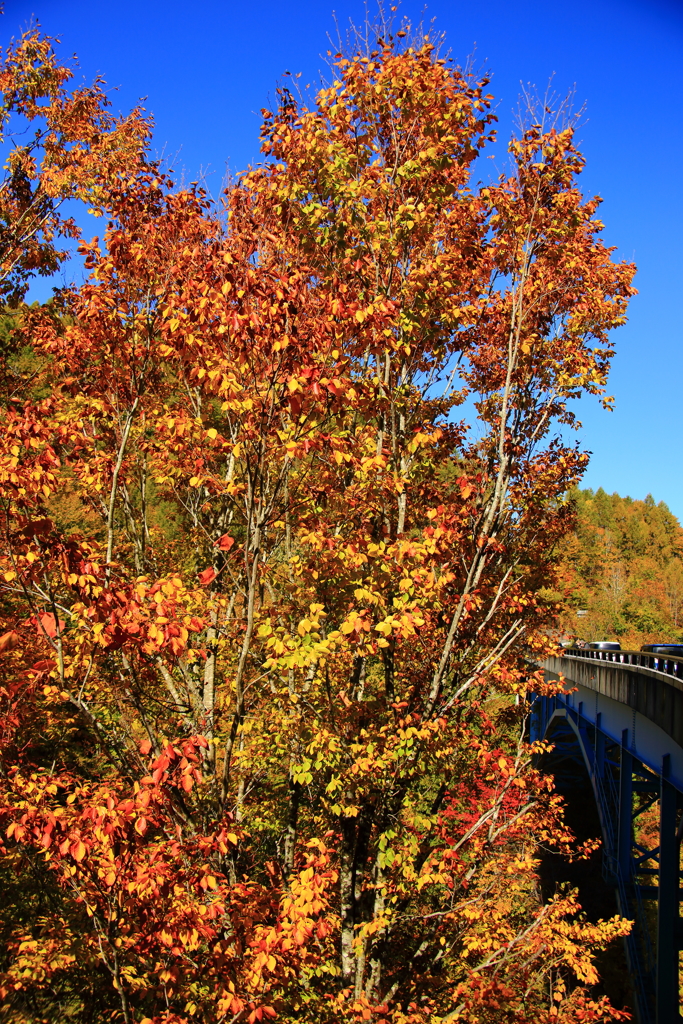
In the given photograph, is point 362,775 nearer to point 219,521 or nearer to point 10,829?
point 10,829

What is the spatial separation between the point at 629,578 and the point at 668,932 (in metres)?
70.2

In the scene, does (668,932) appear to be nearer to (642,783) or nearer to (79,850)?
(79,850)

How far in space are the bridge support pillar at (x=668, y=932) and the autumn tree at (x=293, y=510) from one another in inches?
105

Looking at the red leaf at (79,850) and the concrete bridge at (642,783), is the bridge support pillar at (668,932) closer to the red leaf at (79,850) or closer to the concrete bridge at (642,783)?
the concrete bridge at (642,783)

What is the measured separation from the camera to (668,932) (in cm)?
965

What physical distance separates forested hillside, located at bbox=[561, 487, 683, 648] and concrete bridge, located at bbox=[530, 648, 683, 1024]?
1071cm

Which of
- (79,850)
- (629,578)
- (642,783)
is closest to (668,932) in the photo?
(79,850)

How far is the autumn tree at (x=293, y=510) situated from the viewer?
4.74 m

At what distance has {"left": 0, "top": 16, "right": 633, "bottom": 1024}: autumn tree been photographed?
4.74 meters

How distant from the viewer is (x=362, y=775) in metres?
6.61

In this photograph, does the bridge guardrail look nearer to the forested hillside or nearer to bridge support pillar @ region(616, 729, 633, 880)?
bridge support pillar @ region(616, 729, 633, 880)

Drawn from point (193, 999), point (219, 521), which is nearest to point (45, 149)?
point (219, 521)

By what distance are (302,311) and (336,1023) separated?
7.97 meters

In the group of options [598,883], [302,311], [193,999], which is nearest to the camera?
[302,311]
